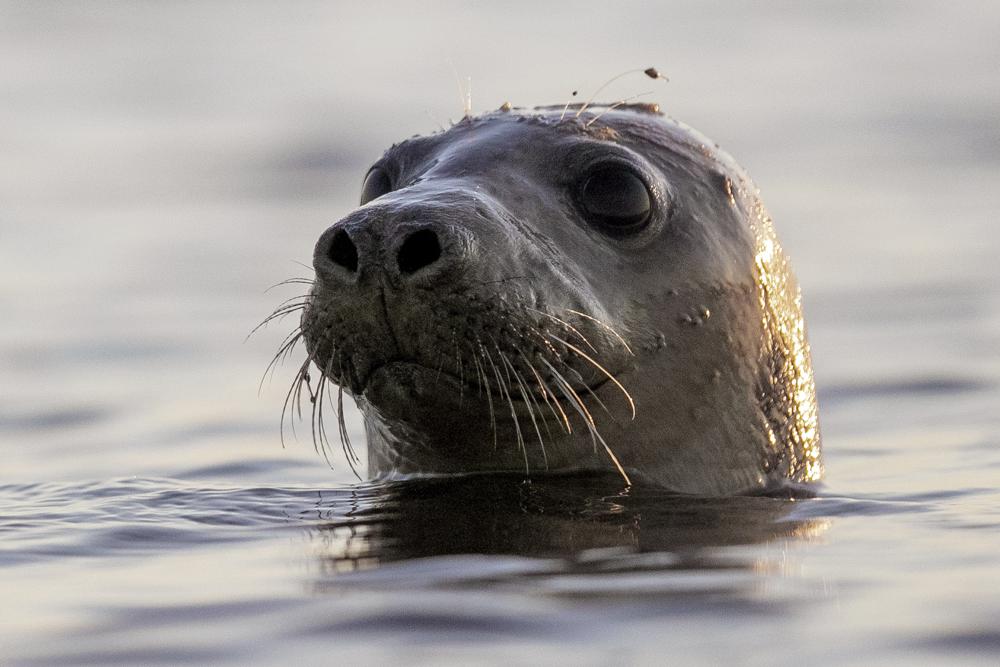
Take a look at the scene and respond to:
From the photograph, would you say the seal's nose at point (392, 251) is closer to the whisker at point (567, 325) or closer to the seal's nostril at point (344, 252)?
the seal's nostril at point (344, 252)

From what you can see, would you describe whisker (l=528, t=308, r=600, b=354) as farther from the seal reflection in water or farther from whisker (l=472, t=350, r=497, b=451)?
whisker (l=472, t=350, r=497, b=451)

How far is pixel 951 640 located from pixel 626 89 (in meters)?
12.4

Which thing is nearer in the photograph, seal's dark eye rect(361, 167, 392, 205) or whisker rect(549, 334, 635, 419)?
whisker rect(549, 334, 635, 419)

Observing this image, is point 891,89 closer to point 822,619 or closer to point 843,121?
point 843,121

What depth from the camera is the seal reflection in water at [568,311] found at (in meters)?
5.64

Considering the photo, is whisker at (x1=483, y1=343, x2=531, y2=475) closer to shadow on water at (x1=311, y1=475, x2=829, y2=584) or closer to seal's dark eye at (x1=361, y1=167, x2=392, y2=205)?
shadow on water at (x1=311, y1=475, x2=829, y2=584)

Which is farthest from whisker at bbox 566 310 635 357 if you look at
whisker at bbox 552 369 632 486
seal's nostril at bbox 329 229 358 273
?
seal's nostril at bbox 329 229 358 273

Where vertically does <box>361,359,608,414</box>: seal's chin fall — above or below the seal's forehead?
below

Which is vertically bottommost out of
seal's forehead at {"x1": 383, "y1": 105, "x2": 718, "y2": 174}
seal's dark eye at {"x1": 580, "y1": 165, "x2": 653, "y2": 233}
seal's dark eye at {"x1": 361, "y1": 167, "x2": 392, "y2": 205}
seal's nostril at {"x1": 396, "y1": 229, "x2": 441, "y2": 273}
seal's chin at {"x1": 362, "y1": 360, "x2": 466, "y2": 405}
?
seal's chin at {"x1": 362, "y1": 360, "x2": 466, "y2": 405}

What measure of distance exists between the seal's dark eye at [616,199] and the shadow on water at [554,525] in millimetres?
783

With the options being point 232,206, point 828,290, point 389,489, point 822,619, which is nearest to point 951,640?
point 822,619

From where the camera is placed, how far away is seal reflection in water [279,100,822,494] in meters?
5.64

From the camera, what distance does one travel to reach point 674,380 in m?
6.23

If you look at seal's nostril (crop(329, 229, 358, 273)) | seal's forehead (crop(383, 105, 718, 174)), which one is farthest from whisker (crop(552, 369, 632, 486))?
seal's forehead (crop(383, 105, 718, 174))
